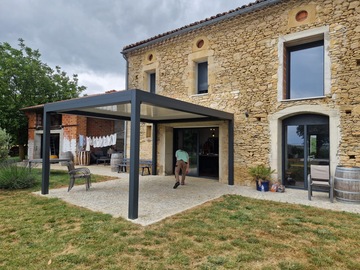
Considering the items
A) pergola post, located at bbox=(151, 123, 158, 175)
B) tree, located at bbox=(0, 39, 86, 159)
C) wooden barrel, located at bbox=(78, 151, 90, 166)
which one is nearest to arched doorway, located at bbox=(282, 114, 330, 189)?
pergola post, located at bbox=(151, 123, 158, 175)

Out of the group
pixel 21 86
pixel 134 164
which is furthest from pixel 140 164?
pixel 21 86

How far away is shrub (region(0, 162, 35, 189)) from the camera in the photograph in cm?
679

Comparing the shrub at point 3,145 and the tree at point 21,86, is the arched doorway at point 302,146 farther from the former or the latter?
the tree at point 21,86

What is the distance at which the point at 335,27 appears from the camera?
246 inches

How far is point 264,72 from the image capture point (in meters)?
7.32

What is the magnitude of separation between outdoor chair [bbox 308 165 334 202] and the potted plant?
1206 millimetres

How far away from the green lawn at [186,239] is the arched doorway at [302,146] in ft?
7.79

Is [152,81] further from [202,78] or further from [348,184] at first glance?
[348,184]

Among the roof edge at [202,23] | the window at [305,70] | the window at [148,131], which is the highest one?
the roof edge at [202,23]

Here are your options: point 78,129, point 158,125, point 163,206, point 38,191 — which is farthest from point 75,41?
point 163,206

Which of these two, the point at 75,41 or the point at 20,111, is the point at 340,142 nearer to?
the point at 75,41

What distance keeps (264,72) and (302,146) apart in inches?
108

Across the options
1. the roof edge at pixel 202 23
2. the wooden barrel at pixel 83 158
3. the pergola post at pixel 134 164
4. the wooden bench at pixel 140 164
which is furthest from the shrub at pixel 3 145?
the wooden barrel at pixel 83 158

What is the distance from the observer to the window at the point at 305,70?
6844mm
